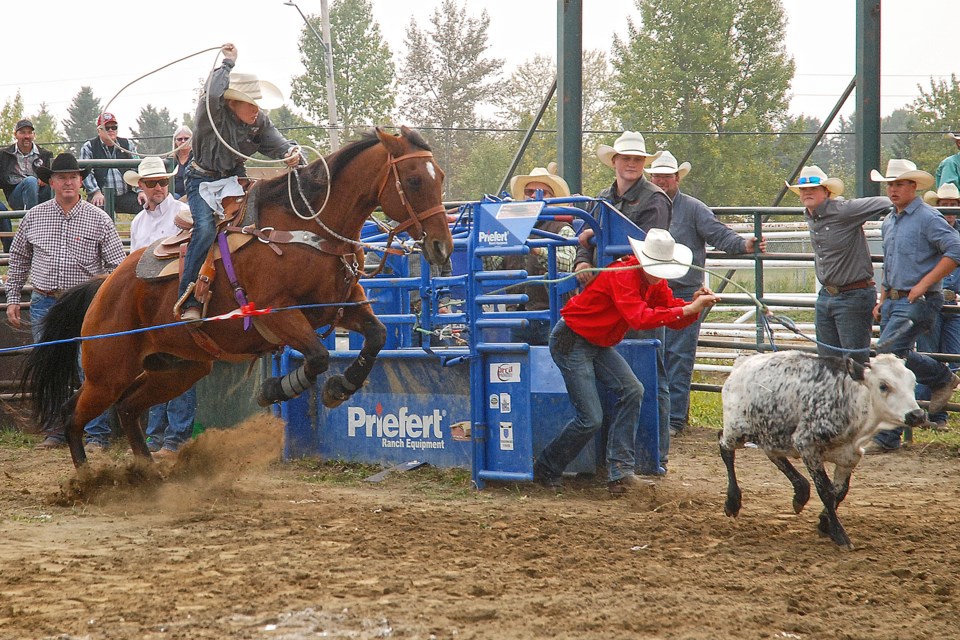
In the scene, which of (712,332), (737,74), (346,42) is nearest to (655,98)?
(737,74)


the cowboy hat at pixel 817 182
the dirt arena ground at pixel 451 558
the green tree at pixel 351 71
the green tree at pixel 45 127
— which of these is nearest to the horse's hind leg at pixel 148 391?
the dirt arena ground at pixel 451 558

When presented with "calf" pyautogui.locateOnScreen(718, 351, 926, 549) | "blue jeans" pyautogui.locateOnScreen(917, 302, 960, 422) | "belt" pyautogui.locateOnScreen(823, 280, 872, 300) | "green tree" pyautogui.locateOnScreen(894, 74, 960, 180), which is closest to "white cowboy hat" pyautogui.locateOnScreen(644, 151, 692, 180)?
"belt" pyautogui.locateOnScreen(823, 280, 872, 300)

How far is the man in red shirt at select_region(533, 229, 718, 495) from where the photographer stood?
241 inches

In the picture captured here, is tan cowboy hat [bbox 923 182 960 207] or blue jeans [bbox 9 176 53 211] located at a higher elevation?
blue jeans [bbox 9 176 53 211]

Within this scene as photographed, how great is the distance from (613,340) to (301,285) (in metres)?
1.97

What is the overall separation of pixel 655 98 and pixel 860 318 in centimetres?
2545

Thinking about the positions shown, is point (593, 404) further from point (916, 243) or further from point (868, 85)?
point (868, 85)

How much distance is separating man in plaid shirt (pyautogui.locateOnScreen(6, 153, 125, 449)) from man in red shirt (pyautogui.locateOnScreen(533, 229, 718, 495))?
15.0ft

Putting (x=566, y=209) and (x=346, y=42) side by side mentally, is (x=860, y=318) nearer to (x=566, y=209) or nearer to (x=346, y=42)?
A: (x=566, y=209)

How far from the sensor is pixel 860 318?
8133 mm

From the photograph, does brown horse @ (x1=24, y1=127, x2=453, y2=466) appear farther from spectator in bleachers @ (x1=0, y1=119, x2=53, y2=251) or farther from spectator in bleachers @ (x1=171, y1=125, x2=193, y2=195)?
spectator in bleachers @ (x1=0, y1=119, x2=53, y2=251)

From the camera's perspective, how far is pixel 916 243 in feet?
26.7

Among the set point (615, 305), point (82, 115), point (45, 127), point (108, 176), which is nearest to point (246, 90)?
point (615, 305)

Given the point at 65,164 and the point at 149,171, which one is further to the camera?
the point at 65,164
